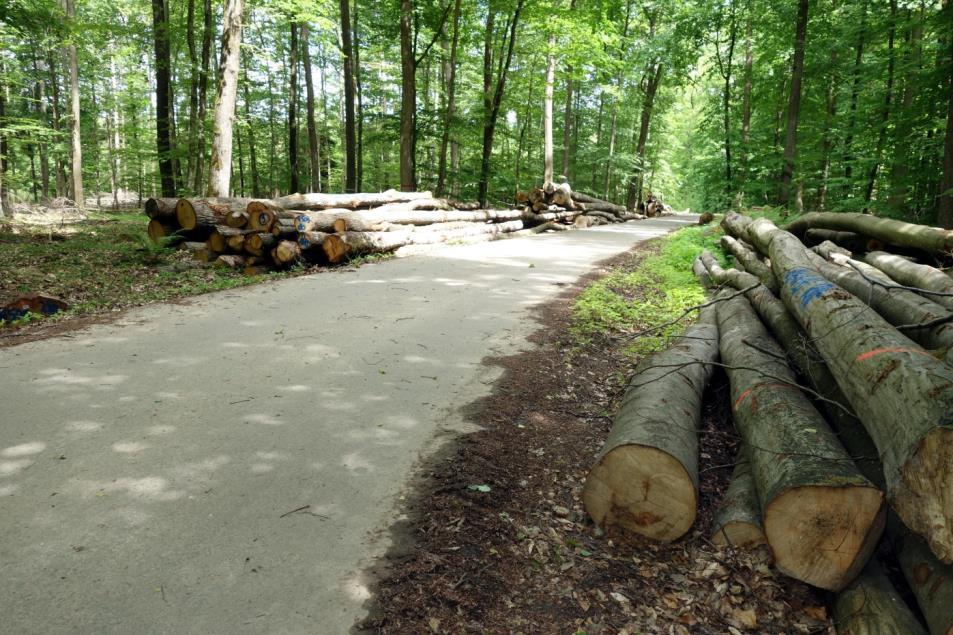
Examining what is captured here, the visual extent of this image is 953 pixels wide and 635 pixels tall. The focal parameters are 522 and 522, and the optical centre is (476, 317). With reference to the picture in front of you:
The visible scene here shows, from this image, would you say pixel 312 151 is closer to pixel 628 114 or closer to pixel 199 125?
pixel 199 125

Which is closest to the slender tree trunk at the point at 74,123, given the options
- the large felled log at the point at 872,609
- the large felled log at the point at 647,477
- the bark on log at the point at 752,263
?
the bark on log at the point at 752,263

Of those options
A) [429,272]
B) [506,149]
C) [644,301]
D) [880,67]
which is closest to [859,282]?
[644,301]

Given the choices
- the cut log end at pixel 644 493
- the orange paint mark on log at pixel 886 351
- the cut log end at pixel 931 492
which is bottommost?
the cut log end at pixel 644 493

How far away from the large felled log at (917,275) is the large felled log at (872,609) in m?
2.88

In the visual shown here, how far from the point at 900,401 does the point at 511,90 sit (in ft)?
80.4

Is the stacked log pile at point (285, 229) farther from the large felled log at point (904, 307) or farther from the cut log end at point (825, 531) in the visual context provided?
the cut log end at point (825, 531)

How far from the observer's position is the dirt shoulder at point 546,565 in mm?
2418

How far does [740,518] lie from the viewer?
2861mm

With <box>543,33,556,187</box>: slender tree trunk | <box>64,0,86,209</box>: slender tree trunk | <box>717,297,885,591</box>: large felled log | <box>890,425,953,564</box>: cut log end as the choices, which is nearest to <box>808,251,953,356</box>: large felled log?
<box>717,297,885,591</box>: large felled log

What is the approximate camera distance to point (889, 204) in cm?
1307

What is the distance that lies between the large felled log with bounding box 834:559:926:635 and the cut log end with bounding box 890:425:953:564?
340 mm

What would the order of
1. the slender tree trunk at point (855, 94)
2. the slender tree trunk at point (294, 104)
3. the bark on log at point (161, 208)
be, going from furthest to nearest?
1. the slender tree trunk at point (294, 104)
2. the slender tree trunk at point (855, 94)
3. the bark on log at point (161, 208)

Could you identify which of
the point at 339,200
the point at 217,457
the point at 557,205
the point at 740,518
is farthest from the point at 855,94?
the point at 217,457

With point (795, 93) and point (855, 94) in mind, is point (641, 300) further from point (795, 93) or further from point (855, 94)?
point (855, 94)
